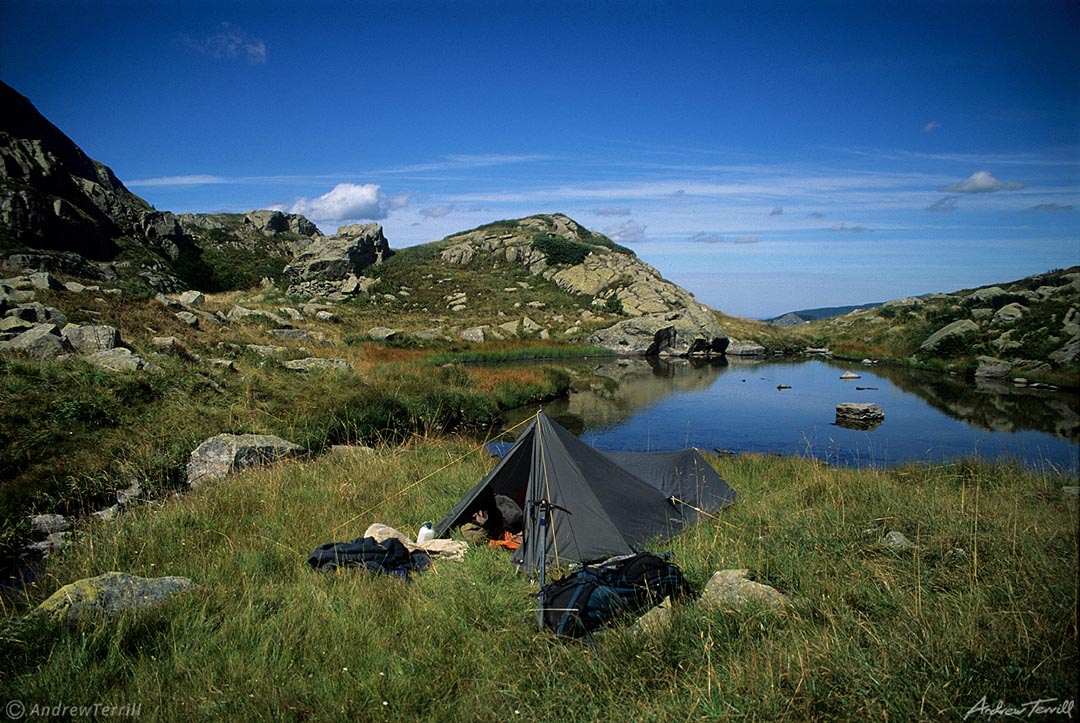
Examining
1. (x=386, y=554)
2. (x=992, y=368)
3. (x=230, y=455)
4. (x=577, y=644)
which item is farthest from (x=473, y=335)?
(x=577, y=644)

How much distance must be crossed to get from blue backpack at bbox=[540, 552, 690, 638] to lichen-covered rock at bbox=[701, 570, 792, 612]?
366 millimetres

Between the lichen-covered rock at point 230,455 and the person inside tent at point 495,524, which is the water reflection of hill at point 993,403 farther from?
the lichen-covered rock at point 230,455

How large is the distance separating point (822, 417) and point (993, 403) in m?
8.20

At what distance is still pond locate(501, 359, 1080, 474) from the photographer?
1595 cm

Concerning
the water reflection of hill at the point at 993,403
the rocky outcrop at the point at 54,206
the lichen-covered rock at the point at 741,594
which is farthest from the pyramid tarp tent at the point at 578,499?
the rocky outcrop at the point at 54,206

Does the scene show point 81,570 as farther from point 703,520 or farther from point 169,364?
point 169,364

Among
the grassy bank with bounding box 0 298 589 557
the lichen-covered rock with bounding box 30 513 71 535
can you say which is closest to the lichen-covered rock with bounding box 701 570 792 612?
the grassy bank with bounding box 0 298 589 557

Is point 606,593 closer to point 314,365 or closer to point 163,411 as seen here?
point 163,411

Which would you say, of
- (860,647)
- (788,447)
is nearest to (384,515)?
(860,647)

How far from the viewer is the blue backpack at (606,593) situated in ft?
15.4

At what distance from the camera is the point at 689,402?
84.7ft

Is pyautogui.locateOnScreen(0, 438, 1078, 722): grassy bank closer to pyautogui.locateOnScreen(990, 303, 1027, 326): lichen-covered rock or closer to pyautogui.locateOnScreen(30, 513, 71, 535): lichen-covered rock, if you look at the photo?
pyautogui.locateOnScreen(30, 513, 71, 535): lichen-covered rock

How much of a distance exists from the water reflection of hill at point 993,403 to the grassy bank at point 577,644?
47.6 feet

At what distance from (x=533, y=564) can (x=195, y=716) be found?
11.7 ft
